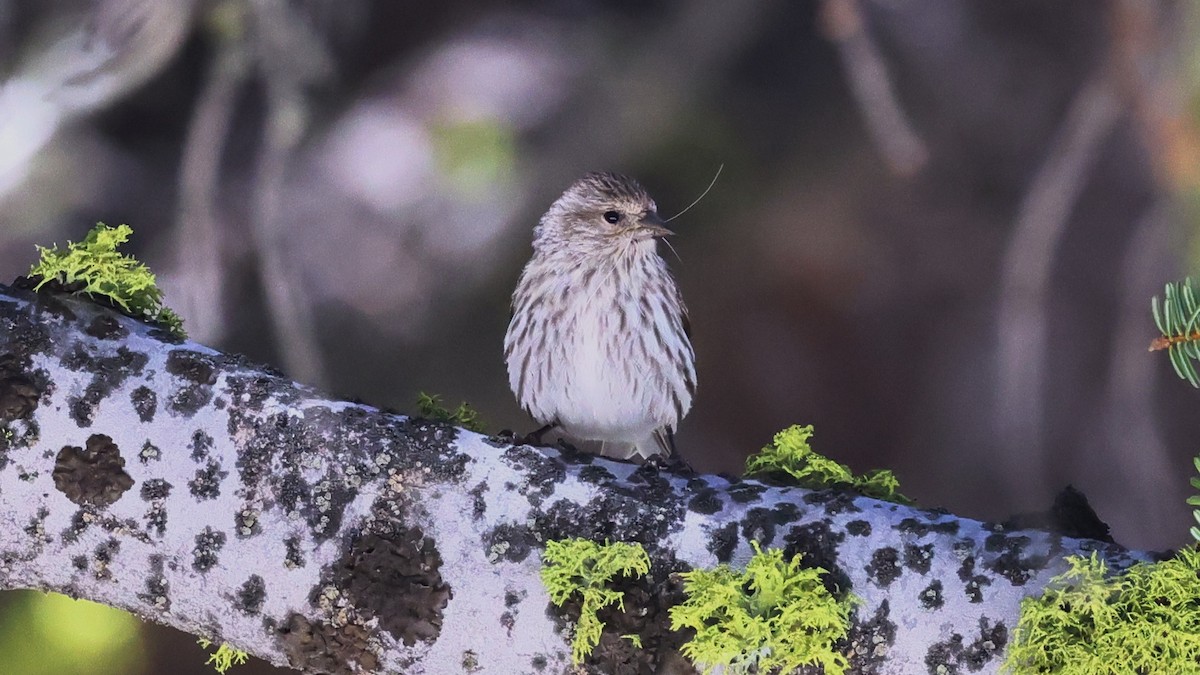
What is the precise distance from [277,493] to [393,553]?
190mm

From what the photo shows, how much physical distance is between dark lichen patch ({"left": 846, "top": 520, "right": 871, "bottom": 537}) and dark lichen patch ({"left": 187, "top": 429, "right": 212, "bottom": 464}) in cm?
91

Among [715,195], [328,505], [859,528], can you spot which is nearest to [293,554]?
[328,505]

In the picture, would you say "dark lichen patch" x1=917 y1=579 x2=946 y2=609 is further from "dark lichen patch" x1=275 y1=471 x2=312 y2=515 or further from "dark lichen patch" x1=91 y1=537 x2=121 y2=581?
"dark lichen patch" x1=91 y1=537 x2=121 y2=581

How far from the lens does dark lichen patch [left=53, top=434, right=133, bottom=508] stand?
1753 mm

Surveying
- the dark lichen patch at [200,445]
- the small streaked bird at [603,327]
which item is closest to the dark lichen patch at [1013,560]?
the dark lichen patch at [200,445]

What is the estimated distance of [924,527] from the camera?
1654 millimetres

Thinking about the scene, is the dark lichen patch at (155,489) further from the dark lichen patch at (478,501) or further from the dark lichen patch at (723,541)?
the dark lichen patch at (723,541)

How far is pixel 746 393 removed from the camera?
156 inches

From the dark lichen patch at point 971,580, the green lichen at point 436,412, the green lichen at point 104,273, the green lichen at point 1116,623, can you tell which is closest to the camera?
the green lichen at point 1116,623

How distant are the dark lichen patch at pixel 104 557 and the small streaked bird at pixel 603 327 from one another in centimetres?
144

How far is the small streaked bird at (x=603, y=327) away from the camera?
10.0 feet

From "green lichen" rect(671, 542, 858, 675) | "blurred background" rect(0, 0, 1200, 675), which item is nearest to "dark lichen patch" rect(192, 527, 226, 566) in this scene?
"green lichen" rect(671, 542, 858, 675)

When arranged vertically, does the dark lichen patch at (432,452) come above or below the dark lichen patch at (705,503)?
above

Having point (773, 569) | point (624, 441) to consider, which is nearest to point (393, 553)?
point (773, 569)
